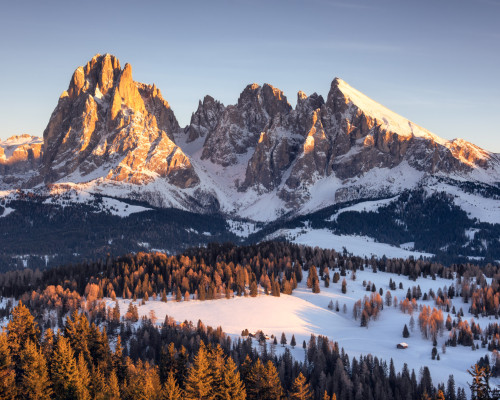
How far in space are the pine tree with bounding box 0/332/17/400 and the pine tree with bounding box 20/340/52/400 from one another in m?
2.27

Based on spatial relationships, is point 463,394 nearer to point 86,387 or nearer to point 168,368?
point 168,368

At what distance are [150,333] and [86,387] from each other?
7057 centimetres

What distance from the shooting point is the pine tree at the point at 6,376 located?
107m

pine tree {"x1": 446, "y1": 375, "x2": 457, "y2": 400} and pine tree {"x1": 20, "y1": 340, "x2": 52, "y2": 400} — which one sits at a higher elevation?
pine tree {"x1": 20, "y1": 340, "x2": 52, "y2": 400}

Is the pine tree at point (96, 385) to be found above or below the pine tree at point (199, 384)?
below

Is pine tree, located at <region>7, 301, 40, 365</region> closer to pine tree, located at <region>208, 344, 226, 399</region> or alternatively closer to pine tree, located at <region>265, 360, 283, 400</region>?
pine tree, located at <region>208, 344, 226, 399</region>

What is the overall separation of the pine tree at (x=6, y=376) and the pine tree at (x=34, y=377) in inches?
89.2

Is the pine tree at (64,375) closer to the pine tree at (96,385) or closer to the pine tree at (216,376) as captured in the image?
the pine tree at (96,385)

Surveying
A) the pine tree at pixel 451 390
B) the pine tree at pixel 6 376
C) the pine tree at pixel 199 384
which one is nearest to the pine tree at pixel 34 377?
the pine tree at pixel 6 376

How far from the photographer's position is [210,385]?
110 metres

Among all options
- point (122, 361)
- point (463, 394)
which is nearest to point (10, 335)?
point (122, 361)

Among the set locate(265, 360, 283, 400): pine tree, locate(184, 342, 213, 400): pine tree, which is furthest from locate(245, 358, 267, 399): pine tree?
locate(184, 342, 213, 400): pine tree

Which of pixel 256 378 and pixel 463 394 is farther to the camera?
pixel 463 394

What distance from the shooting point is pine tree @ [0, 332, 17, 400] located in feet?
351
